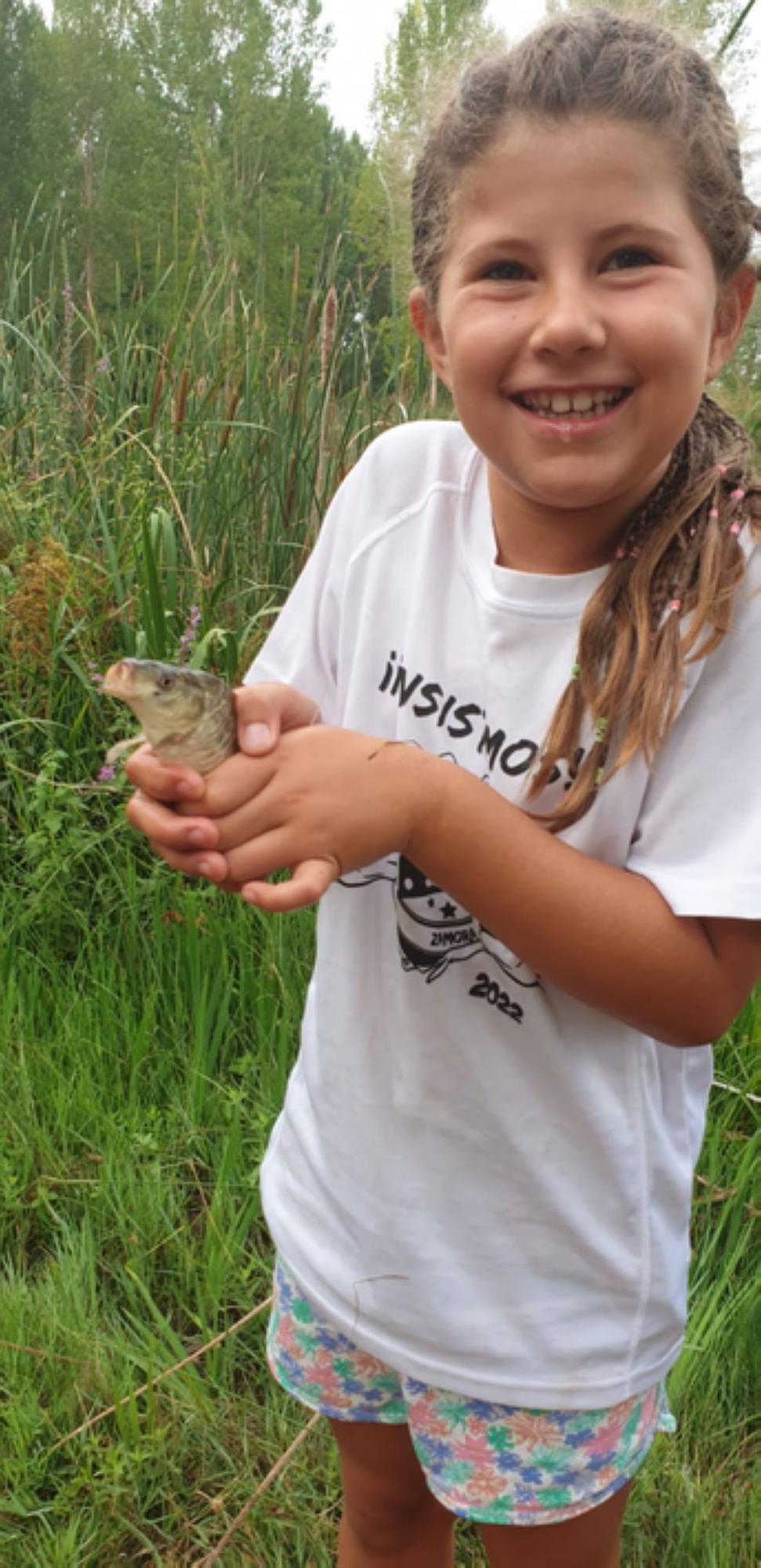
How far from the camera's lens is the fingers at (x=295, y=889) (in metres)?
0.88

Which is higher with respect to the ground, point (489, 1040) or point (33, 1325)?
point (489, 1040)

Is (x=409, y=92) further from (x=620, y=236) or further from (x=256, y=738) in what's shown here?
(x=256, y=738)

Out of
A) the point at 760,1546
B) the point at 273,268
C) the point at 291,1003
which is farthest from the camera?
the point at 273,268

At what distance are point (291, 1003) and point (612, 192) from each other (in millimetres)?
1655

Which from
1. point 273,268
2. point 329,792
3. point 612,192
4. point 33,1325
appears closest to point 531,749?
point 329,792

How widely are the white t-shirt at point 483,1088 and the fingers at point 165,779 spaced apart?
245mm

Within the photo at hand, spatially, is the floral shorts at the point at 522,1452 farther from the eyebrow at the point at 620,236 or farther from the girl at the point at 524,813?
the eyebrow at the point at 620,236

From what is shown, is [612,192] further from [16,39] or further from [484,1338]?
[16,39]

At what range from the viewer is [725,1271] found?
6.41ft

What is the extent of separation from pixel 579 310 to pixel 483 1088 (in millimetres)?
699

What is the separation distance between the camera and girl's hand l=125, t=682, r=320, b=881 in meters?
1.00

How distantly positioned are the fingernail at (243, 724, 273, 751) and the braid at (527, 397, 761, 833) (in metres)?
0.26

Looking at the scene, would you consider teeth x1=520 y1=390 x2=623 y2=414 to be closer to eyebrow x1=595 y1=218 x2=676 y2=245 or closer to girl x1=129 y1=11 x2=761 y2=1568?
girl x1=129 y1=11 x2=761 y2=1568

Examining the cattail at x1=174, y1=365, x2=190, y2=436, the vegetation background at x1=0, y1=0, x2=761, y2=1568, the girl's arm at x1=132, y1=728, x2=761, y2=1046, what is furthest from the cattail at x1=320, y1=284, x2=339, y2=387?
the girl's arm at x1=132, y1=728, x2=761, y2=1046
